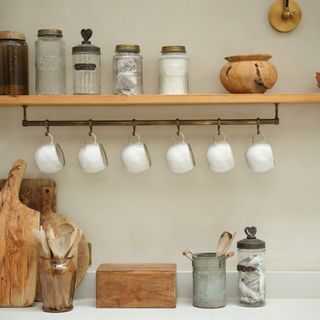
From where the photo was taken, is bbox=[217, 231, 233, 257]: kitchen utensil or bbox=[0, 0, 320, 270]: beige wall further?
bbox=[0, 0, 320, 270]: beige wall

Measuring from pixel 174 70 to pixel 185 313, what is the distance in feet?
2.59

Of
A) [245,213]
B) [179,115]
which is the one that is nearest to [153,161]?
[179,115]

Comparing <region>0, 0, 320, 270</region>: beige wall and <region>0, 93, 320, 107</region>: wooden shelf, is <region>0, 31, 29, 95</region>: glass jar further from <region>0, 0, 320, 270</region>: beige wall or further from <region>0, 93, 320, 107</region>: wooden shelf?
<region>0, 0, 320, 270</region>: beige wall

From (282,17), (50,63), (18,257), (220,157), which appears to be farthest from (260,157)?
(18,257)

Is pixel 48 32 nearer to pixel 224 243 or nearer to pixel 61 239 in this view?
pixel 61 239

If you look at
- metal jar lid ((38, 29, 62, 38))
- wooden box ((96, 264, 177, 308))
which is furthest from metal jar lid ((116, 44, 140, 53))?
wooden box ((96, 264, 177, 308))

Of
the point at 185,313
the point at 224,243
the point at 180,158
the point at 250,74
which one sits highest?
the point at 250,74

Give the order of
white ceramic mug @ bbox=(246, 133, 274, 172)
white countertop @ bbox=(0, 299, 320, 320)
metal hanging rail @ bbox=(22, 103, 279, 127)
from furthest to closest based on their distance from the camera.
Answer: metal hanging rail @ bbox=(22, 103, 279, 127) → white ceramic mug @ bbox=(246, 133, 274, 172) → white countertop @ bbox=(0, 299, 320, 320)

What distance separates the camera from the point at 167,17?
2.80 m

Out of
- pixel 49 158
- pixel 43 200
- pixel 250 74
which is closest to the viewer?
pixel 250 74

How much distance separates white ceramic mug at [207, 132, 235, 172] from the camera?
2629 millimetres

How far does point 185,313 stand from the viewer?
8.46 feet

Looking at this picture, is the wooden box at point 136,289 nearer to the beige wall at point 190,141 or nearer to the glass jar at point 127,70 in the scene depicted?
the beige wall at point 190,141

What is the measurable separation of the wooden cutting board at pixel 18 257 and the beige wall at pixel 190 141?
181 mm
